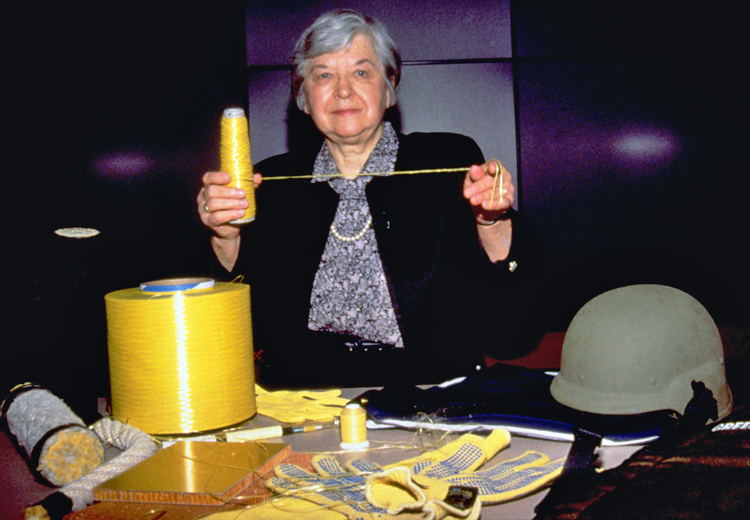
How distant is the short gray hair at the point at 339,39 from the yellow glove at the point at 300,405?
1.28 m

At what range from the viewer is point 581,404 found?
3.80ft

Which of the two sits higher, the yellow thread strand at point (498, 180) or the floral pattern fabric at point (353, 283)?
the yellow thread strand at point (498, 180)

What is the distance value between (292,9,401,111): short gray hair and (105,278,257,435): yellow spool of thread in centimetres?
129

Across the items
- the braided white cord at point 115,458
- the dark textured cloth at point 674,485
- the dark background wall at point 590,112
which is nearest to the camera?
the dark textured cloth at point 674,485

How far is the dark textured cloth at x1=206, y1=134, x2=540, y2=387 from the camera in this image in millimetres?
1990

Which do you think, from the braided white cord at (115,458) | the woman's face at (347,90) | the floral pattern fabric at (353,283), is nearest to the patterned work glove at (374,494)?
the braided white cord at (115,458)

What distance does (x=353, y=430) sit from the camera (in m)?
1.03

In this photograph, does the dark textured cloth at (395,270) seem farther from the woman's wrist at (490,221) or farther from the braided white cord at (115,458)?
the braided white cord at (115,458)

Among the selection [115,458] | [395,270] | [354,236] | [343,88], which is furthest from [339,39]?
[115,458]

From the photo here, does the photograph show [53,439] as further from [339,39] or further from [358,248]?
[339,39]

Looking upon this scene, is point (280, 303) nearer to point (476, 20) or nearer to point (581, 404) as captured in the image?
point (581, 404)

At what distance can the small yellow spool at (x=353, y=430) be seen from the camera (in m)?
1.03

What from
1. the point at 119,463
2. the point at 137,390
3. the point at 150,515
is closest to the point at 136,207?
the point at 137,390

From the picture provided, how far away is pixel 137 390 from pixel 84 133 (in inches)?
28.9
